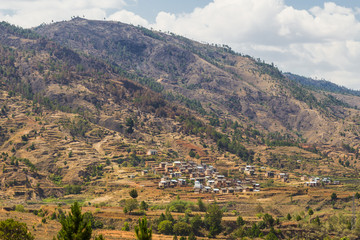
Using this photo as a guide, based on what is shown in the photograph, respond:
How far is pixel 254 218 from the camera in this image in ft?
273

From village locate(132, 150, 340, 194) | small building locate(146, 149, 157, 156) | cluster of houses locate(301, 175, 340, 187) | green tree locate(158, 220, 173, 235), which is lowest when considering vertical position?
green tree locate(158, 220, 173, 235)

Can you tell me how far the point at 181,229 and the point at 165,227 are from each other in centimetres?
312

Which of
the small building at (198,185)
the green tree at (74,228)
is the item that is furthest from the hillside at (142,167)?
the green tree at (74,228)

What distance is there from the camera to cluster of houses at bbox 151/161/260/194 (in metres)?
106

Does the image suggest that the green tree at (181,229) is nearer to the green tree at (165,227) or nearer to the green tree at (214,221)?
the green tree at (165,227)

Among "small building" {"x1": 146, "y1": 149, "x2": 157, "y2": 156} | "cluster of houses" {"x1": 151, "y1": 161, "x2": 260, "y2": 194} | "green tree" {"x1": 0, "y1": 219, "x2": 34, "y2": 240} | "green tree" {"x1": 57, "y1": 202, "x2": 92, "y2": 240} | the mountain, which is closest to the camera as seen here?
"green tree" {"x1": 57, "y1": 202, "x2": 92, "y2": 240}

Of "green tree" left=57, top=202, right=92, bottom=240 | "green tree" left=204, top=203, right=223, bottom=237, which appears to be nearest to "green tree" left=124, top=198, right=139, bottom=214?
"green tree" left=204, top=203, right=223, bottom=237

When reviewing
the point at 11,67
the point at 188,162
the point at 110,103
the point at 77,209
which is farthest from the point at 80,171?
the point at 11,67

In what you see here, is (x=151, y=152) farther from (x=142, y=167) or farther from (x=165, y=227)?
(x=165, y=227)

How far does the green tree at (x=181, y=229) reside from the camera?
7344cm

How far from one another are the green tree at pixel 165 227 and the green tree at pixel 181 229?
839 millimetres

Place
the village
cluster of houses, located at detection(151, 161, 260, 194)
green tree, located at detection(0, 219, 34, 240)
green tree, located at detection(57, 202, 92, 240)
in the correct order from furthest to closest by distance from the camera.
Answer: the village → cluster of houses, located at detection(151, 161, 260, 194) → green tree, located at detection(0, 219, 34, 240) → green tree, located at detection(57, 202, 92, 240)

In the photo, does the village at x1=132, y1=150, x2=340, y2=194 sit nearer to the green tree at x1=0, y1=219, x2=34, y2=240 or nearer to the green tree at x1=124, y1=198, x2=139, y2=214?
the green tree at x1=124, y1=198, x2=139, y2=214

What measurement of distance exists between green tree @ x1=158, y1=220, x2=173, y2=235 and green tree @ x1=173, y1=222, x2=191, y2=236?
33.0 inches
